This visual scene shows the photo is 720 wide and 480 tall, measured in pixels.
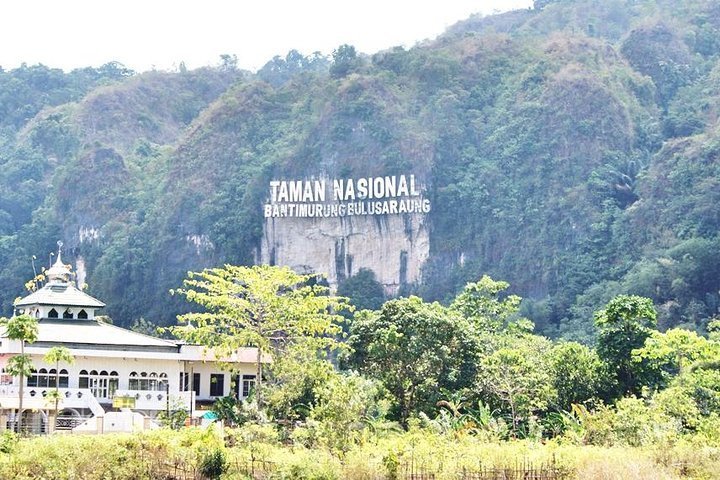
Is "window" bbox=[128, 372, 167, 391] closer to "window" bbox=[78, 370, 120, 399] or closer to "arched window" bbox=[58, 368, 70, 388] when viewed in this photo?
"window" bbox=[78, 370, 120, 399]

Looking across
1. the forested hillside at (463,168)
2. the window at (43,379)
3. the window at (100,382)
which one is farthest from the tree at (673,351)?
the forested hillside at (463,168)

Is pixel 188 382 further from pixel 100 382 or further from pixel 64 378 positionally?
pixel 64 378

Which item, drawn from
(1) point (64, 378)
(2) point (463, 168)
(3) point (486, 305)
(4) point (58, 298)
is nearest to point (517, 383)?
(1) point (64, 378)

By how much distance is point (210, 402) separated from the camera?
154ft

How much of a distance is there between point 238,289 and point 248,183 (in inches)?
2162

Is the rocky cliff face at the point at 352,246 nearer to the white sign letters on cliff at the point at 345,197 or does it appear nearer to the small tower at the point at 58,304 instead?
the white sign letters on cliff at the point at 345,197

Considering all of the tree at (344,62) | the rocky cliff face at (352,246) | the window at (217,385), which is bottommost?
the window at (217,385)

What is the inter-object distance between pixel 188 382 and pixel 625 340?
15514 millimetres

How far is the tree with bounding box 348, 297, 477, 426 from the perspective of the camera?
1612 inches

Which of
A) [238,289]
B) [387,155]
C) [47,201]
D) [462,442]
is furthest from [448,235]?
[462,442]

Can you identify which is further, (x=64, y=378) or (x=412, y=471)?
(x=64, y=378)

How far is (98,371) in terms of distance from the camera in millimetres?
43500

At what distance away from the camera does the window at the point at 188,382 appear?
4575cm

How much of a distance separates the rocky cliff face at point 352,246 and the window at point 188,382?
41.3 metres
